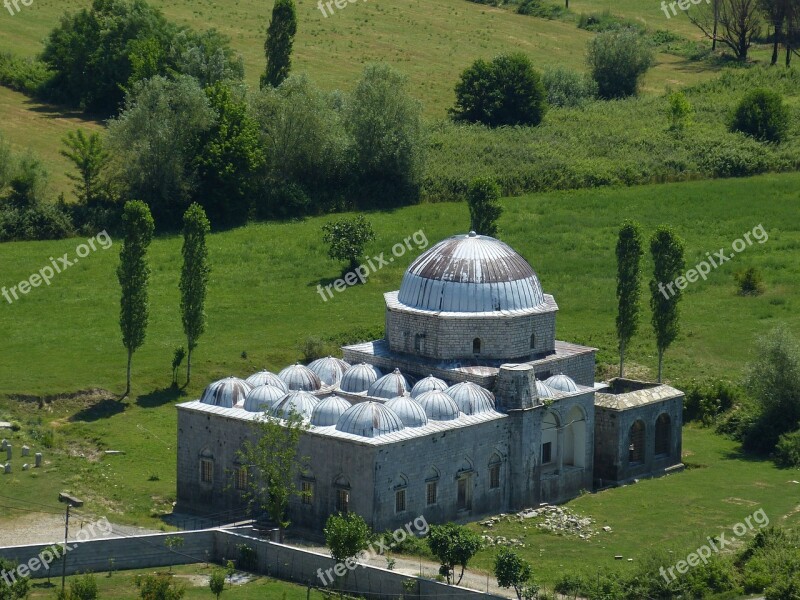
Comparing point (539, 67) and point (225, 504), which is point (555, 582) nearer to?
point (225, 504)

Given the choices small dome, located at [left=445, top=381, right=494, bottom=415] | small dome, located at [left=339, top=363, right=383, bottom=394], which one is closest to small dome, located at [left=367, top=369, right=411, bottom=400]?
small dome, located at [left=339, top=363, right=383, bottom=394]

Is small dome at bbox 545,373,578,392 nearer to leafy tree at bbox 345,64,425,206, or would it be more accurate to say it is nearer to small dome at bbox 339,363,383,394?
small dome at bbox 339,363,383,394

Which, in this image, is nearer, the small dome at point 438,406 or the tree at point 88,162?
the small dome at point 438,406

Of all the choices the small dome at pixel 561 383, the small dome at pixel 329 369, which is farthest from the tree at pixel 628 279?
the small dome at pixel 329 369

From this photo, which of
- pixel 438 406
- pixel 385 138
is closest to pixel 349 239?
pixel 385 138

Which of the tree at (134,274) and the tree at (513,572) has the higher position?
the tree at (134,274)

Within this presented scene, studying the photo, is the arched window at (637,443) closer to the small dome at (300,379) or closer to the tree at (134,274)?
the small dome at (300,379)

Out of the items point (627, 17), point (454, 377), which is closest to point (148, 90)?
point (454, 377)
